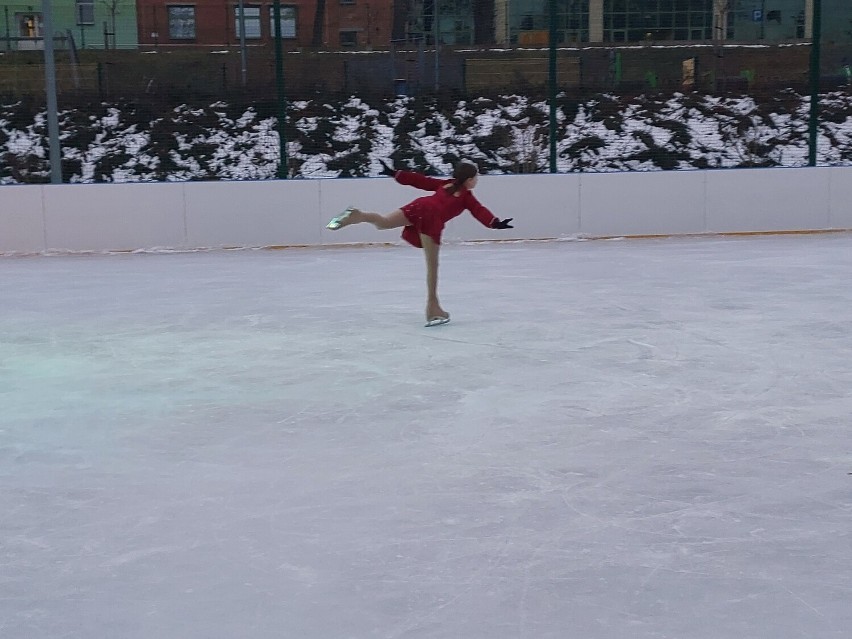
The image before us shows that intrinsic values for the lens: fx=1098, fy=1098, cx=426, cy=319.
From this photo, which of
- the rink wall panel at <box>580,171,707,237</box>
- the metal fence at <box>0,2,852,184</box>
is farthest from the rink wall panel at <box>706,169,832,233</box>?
the metal fence at <box>0,2,852,184</box>

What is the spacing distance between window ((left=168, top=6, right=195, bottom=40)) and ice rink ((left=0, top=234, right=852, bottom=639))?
7.58 m

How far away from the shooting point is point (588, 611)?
9.47 feet

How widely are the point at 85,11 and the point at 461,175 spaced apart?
9376mm

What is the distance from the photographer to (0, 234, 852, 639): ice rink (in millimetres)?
2947

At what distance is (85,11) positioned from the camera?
565 inches

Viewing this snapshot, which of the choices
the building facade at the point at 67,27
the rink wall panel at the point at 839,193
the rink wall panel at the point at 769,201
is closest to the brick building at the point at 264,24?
the building facade at the point at 67,27

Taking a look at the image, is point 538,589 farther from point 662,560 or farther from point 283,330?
point 283,330

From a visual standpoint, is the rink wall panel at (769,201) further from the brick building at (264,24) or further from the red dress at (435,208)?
the red dress at (435,208)

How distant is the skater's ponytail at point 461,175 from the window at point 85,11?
8.68 m

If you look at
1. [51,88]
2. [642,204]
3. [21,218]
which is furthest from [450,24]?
[21,218]

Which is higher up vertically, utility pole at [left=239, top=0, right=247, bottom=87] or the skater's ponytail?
utility pole at [left=239, top=0, right=247, bottom=87]

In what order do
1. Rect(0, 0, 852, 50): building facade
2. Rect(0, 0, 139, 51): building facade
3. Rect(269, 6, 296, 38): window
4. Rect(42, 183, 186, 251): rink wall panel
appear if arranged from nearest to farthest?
1. Rect(42, 183, 186, 251): rink wall panel
2. Rect(269, 6, 296, 38): window
3. Rect(0, 0, 852, 50): building facade
4. Rect(0, 0, 139, 51): building facade

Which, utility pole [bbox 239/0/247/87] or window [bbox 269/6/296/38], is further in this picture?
utility pole [bbox 239/0/247/87]

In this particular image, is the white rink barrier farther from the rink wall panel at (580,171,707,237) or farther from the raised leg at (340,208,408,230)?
the raised leg at (340,208,408,230)
